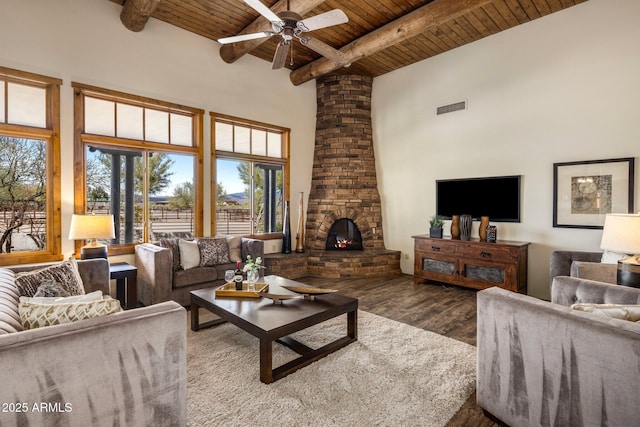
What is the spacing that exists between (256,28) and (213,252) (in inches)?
122

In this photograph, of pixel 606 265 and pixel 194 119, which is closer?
pixel 606 265

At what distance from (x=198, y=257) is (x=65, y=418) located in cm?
295

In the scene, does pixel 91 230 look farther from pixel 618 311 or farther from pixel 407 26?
pixel 407 26

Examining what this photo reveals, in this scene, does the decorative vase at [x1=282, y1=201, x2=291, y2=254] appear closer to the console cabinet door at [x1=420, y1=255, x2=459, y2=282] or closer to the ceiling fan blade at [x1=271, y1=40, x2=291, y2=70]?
the console cabinet door at [x1=420, y1=255, x2=459, y2=282]

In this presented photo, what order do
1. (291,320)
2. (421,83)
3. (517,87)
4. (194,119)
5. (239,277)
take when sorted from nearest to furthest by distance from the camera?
1. (291,320)
2. (239,277)
3. (517,87)
4. (194,119)
5. (421,83)

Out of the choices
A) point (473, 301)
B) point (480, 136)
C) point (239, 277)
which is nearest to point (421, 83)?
point (480, 136)

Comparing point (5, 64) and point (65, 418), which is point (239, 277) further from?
point (5, 64)

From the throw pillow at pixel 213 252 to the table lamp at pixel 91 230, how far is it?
1.08 m

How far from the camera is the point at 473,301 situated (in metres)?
4.20

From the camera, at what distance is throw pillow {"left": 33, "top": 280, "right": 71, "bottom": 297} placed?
204 cm

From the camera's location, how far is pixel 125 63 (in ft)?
13.5

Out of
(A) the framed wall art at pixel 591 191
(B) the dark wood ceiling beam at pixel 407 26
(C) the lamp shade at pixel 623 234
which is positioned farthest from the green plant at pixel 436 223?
(B) the dark wood ceiling beam at pixel 407 26

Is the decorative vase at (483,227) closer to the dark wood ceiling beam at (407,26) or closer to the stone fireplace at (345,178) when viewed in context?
the stone fireplace at (345,178)

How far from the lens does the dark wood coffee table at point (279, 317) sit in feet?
7.32
